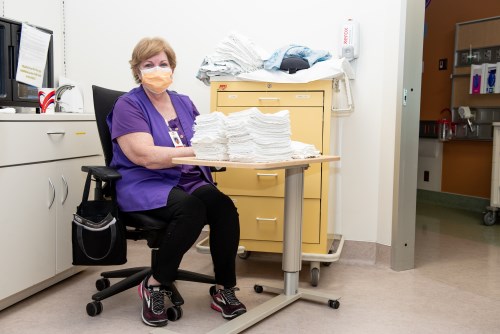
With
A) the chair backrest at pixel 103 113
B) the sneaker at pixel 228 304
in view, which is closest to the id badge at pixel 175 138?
the chair backrest at pixel 103 113

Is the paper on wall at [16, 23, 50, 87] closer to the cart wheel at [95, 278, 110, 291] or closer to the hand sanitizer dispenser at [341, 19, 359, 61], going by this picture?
the cart wheel at [95, 278, 110, 291]

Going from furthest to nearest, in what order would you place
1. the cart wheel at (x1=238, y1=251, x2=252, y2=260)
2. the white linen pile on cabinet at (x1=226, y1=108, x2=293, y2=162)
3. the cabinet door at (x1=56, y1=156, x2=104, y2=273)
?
1. the cart wheel at (x1=238, y1=251, x2=252, y2=260)
2. the cabinet door at (x1=56, y1=156, x2=104, y2=273)
3. the white linen pile on cabinet at (x1=226, y1=108, x2=293, y2=162)

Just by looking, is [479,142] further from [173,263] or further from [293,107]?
[173,263]

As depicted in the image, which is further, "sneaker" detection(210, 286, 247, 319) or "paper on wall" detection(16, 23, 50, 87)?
"paper on wall" detection(16, 23, 50, 87)

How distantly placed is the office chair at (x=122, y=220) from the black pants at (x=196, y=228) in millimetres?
55

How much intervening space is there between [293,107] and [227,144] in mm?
754

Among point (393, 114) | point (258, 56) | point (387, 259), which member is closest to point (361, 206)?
point (387, 259)

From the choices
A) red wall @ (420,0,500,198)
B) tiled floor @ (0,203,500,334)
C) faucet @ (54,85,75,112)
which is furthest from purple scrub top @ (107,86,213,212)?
red wall @ (420,0,500,198)

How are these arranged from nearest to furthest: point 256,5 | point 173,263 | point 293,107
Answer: point 173,263 < point 293,107 < point 256,5

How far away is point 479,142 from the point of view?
491 centimetres

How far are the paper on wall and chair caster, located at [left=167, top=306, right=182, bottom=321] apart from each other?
1.27 m

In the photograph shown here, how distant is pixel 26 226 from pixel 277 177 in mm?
1156

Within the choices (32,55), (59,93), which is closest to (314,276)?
(59,93)

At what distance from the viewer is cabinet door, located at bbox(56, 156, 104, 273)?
2367mm
